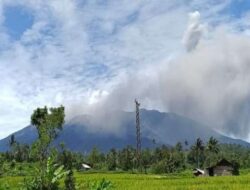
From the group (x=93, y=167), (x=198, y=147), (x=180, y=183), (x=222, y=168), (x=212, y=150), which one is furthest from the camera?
(x=212, y=150)

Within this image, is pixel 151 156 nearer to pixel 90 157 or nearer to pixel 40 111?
pixel 90 157

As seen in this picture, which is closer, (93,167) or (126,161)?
(126,161)

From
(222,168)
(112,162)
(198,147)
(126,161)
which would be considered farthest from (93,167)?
(222,168)

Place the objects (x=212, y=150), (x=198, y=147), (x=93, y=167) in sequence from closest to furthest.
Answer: (x=93, y=167), (x=198, y=147), (x=212, y=150)

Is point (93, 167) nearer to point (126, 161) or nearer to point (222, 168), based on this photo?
point (126, 161)

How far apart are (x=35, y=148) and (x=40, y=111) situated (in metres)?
59.3

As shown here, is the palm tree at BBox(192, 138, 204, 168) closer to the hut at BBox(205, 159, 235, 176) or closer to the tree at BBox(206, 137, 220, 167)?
the tree at BBox(206, 137, 220, 167)

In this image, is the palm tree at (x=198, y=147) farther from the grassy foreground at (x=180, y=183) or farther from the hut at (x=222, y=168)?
the grassy foreground at (x=180, y=183)

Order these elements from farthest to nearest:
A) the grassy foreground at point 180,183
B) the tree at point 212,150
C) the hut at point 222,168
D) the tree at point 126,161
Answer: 1. the tree at point 212,150
2. the tree at point 126,161
3. the hut at point 222,168
4. the grassy foreground at point 180,183

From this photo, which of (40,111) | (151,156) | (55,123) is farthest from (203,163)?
(55,123)

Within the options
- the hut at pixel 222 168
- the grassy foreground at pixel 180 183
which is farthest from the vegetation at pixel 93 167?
the hut at pixel 222 168

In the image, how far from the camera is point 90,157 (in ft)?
442

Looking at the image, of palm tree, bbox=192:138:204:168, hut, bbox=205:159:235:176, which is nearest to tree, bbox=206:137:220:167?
palm tree, bbox=192:138:204:168

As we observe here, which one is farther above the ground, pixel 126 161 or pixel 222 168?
pixel 126 161
